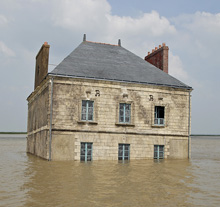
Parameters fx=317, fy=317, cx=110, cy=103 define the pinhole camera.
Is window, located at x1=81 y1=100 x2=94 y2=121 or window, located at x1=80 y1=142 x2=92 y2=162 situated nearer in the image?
window, located at x1=80 y1=142 x2=92 y2=162

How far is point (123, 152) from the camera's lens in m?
21.0

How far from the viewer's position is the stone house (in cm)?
1977

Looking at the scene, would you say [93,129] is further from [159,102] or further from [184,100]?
[184,100]

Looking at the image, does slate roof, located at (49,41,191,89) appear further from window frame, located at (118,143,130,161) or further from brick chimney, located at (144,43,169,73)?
window frame, located at (118,143,130,161)

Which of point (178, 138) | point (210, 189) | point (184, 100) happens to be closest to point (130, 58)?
point (184, 100)

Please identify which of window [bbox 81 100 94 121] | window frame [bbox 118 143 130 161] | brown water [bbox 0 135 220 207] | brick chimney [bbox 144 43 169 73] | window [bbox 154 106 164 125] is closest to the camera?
brown water [bbox 0 135 220 207]

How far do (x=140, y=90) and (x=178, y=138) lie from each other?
4.49m

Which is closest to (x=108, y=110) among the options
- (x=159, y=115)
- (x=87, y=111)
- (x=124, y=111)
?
(x=124, y=111)

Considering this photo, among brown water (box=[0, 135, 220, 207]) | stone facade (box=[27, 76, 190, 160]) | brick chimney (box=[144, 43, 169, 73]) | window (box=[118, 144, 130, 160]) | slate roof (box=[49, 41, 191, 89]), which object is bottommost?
brown water (box=[0, 135, 220, 207])

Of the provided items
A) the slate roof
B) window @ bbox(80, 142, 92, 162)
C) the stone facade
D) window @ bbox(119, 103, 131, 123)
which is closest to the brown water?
the stone facade

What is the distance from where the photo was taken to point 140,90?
2161 centimetres

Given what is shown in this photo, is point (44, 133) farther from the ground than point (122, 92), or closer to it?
closer to it

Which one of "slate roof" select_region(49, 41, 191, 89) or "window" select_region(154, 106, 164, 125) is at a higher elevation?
"slate roof" select_region(49, 41, 191, 89)

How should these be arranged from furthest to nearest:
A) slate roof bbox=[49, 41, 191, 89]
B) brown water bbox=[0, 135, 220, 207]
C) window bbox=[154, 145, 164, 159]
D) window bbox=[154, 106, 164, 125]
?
window bbox=[154, 106, 164, 125], window bbox=[154, 145, 164, 159], slate roof bbox=[49, 41, 191, 89], brown water bbox=[0, 135, 220, 207]
